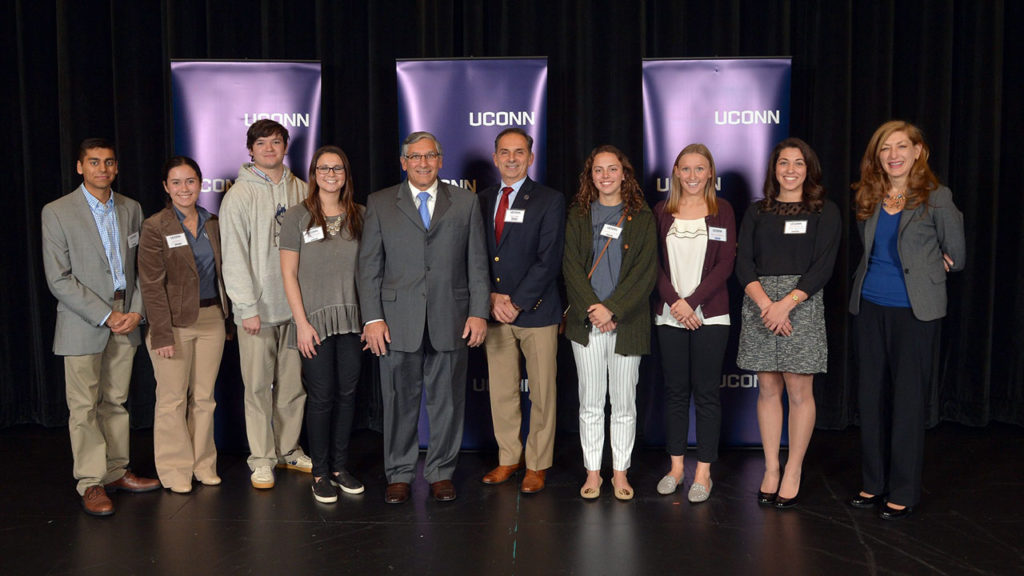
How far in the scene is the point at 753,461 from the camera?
167 inches

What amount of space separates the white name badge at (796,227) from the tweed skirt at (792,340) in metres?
0.20

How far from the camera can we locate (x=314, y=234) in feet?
11.5

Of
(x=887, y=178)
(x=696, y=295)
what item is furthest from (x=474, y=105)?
(x=887, y=178)

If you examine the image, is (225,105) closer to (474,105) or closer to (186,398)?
(474,105)

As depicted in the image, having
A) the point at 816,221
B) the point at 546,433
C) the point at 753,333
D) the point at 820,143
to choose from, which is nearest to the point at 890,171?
the point at 816,221

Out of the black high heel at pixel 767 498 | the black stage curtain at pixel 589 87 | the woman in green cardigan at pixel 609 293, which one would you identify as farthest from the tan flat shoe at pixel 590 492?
the black stage curtain at pixel 589 87

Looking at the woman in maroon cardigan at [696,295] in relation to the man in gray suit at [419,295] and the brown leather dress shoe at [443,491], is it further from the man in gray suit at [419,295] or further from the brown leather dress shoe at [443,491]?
the brown leather dress shoe at [443,491]

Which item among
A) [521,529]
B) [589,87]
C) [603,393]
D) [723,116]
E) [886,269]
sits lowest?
[521,529]

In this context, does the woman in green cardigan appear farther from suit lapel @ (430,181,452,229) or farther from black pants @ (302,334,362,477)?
black pants @ (302,334,362,477)

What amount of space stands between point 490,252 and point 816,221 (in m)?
1.47

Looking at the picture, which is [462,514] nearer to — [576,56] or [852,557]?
[852,557]

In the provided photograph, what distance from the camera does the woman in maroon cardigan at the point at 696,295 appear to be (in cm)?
354

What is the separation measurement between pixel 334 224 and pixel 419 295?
A: 0.51 m

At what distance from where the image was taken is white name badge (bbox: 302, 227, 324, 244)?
11.5 feet
